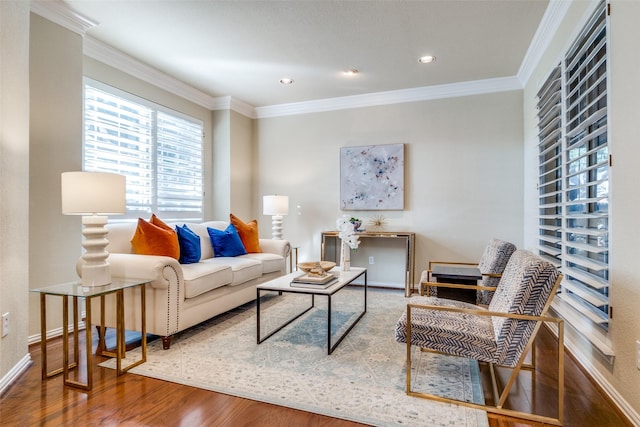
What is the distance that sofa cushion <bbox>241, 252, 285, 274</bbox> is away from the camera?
3910 millimetres

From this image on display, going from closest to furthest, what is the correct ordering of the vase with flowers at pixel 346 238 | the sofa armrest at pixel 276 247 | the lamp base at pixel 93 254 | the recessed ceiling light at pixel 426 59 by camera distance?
the lamp base at pixel 93 254 → the vase with flowers at pixel 346 238 → the recessed ceiling light at pixel 426 59 → the sofa armrest at pixel 276 247

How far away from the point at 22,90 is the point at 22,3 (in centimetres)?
57

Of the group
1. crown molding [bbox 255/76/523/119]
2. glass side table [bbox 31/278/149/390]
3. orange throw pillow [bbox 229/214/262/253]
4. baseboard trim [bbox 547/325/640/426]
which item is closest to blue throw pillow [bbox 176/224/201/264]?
orange throw pillow [bbox 229/214/262/253]

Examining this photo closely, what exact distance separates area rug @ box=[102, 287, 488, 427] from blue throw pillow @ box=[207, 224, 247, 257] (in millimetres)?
849

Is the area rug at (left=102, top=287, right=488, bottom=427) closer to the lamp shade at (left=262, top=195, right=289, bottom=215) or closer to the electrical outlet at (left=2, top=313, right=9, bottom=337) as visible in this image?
the electrical outlet at (left=2, top=313, right=9, bottom=337)

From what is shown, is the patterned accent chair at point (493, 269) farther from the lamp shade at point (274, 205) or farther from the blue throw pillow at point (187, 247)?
the lamp shade at point (274, 205)

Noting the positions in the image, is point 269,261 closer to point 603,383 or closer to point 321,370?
point 321,370

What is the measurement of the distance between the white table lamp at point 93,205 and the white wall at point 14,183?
0.29 m

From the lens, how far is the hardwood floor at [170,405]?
1733 mm

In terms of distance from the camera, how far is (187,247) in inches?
133

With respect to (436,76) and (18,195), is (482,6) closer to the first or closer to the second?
(436,76)

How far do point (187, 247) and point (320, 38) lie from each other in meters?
2.37

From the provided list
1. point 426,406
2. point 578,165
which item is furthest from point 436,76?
point 426,406

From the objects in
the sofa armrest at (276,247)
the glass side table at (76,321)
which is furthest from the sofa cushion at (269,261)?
the glass side table at (76,321)
